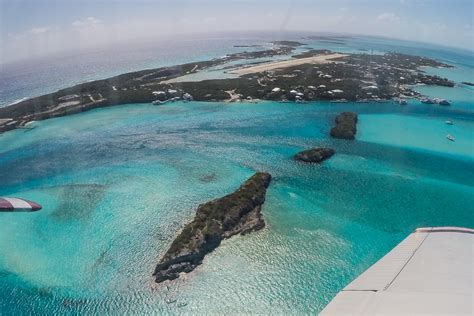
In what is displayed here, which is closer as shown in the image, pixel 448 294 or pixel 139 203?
pixel 448 294

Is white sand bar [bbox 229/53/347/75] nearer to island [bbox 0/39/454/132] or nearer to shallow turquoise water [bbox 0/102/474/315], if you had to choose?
island [bbox 0/39/454/132]

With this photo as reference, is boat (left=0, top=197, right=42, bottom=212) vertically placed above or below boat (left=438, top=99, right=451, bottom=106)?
below

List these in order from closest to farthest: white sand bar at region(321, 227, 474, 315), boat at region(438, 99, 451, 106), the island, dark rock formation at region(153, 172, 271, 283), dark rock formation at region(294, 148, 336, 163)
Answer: white sand bar at region(321, 227, 474, 315) < dark rock formation at region(153, 172, 271, 283) < dark rock formation at region(294, 148, 336, 163) < the island < boat at region(438, 99, 451, 106)

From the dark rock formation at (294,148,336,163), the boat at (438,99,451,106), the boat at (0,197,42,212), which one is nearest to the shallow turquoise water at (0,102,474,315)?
the boat at (0,197,42,212)

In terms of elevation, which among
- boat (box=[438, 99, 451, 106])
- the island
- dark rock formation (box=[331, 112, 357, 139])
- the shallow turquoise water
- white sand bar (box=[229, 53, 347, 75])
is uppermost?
white sand bar (box=[229, 53, 347, 75])

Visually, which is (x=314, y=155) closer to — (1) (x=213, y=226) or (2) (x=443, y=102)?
(1) (x=213, y=226)

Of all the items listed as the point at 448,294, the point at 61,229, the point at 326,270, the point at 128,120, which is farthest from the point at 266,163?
the point at 128,120

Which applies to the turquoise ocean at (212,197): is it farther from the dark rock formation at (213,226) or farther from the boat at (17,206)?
the dark rock formation at (213,226)

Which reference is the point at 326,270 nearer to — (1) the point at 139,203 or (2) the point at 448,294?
(2) the point at 448,294
